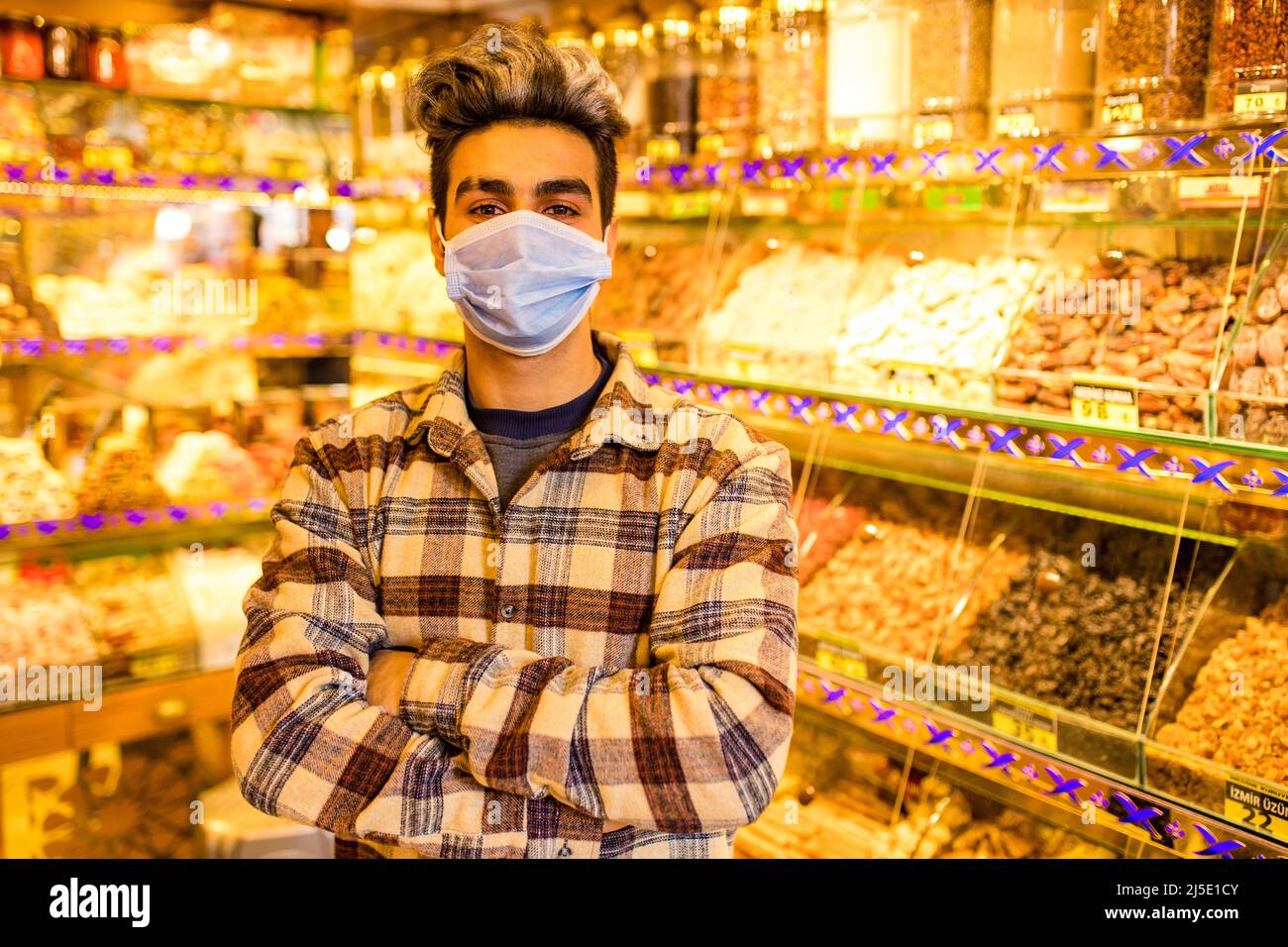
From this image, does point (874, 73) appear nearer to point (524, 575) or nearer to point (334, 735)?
point (524, 575)

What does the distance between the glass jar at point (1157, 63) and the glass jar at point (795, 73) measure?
2.73ft

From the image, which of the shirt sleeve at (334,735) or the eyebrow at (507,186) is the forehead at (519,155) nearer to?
the eyebrow at (507,186)

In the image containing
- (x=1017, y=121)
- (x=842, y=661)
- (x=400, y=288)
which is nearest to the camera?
(x=1017, y=121)

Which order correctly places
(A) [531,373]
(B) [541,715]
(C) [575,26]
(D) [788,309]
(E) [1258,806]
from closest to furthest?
(B) [541,715]
(A) [531,373]
(E) [1258,806]
(D) [788,309]
(C) [575,26]

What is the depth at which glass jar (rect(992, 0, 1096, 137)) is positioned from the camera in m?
2.34

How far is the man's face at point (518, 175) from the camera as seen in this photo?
168 cm

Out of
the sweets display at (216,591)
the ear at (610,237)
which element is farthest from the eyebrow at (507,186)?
the sweets display at (216,591)

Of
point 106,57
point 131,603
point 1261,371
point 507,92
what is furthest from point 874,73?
point 131,603

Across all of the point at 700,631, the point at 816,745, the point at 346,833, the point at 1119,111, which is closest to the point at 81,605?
the point at 816,745

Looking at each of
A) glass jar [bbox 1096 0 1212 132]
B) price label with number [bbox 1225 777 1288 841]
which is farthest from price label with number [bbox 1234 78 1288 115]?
price label with number [bbox 1225 777 1288 841]

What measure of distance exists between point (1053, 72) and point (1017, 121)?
0.43 ft

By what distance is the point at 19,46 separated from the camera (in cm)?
361

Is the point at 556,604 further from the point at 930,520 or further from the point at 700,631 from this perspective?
the point at 930,520
